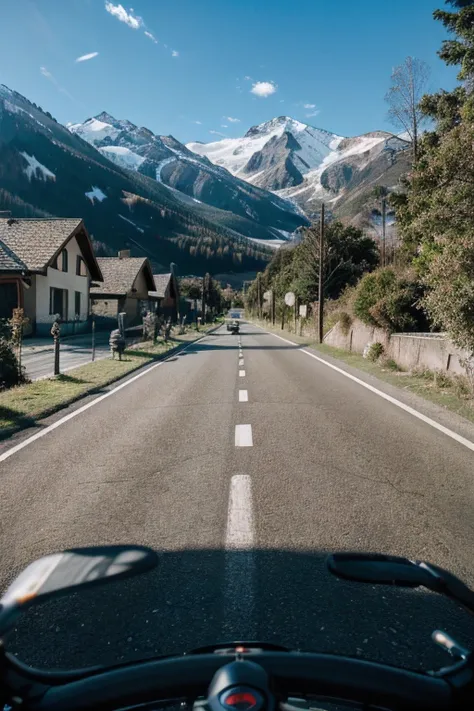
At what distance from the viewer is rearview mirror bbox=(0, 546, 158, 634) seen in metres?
1.49

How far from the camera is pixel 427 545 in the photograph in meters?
3.52

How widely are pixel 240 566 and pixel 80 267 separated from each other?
3640 cm

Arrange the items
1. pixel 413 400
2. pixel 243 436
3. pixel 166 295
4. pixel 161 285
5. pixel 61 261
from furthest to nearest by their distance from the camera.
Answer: pixel 161 285
pixel 166 295
pixel 61 261
pixel 413 400
pixel 243 436

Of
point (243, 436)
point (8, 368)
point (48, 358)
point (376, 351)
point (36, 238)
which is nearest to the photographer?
A: point (243, 436)

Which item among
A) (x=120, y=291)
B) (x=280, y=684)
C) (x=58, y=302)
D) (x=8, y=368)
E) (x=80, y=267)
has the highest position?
(x=80, y=267)

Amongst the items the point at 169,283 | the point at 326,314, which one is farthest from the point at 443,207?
the point at 169,283

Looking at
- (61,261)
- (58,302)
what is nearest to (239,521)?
(58,302)

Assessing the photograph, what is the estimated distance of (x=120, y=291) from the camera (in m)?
43.3

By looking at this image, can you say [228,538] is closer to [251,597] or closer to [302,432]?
[251,597]

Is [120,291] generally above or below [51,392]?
above

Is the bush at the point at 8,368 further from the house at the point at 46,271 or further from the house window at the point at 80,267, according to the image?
the house window at the point at 80,267

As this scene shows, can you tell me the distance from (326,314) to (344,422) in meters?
30.2

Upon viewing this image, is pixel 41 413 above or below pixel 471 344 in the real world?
below

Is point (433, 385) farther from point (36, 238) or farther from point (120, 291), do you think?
point (120, 291)
